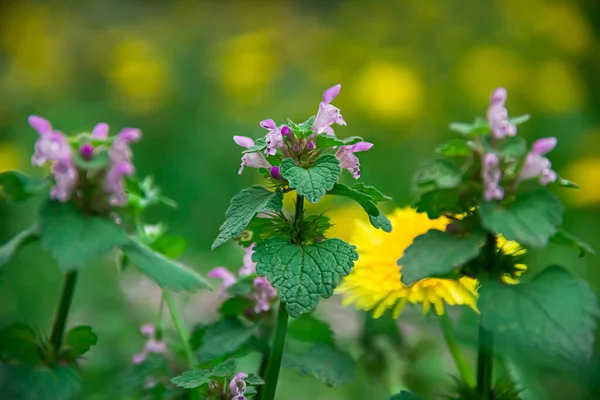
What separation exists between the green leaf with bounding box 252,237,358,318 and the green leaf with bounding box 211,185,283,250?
0.02m

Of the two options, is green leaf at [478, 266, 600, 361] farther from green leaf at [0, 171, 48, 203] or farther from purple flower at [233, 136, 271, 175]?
green leaf at [0, 171, 48, 203]

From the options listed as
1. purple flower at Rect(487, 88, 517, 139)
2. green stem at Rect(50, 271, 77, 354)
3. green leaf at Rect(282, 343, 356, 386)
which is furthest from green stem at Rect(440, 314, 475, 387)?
green stem at Rect(50, 271, 77, 354)

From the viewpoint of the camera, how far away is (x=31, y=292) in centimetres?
101

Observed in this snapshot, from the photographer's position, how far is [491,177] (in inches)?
16.1

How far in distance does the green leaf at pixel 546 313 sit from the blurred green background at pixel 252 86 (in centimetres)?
49

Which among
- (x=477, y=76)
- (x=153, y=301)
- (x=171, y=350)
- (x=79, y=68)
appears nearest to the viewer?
(x=171, y=350)

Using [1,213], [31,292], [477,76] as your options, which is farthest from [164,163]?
[477,76]

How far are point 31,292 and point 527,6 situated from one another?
1374mm

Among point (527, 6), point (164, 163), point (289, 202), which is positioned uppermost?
point (527, 6)

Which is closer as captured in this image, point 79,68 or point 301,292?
point 301,292

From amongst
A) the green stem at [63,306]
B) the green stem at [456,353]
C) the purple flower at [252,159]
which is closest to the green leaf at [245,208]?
the purple flower at [252,159]

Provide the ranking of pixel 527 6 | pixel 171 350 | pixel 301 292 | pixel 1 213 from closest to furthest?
pixel 301 292 → pixel 171 350 → pixel 1 213 → pixel 527 6

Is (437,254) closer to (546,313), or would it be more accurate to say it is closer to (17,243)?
(546,313)

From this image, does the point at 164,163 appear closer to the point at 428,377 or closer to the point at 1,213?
the point at 1,213
